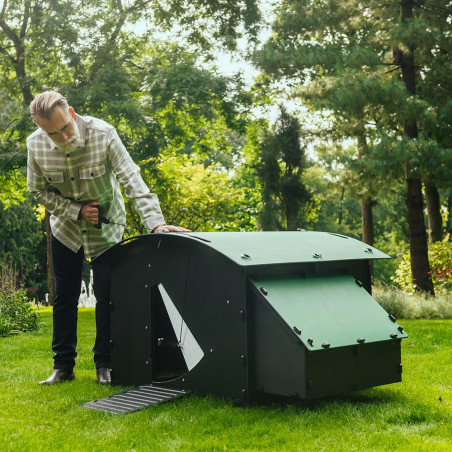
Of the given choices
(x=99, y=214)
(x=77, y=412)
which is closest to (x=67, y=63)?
(x=99, y=214)

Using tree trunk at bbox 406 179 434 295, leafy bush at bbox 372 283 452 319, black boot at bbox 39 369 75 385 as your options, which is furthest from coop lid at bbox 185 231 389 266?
tree trunk at bbox 406 179 434 295

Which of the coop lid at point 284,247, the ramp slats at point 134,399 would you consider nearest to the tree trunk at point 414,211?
the coop lid at point 284,247

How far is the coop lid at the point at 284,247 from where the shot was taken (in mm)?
4082

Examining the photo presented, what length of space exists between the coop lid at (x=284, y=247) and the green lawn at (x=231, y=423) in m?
0.84

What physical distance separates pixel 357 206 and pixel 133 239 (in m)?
38.5

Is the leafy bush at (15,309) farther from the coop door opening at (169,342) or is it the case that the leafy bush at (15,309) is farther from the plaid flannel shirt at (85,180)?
the coop door opening at (169,342)

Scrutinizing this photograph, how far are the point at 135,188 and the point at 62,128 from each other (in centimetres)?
61

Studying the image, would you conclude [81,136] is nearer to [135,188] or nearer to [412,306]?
[135,188]

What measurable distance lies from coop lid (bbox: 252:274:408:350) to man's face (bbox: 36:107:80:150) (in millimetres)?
1639

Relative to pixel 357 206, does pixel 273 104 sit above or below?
above

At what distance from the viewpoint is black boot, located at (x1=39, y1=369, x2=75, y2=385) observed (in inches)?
204

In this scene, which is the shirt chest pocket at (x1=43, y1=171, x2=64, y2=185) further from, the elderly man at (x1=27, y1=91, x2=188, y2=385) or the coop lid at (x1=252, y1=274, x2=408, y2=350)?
the coop lid at (x1=252, y1=274, x2=408, y2=350)

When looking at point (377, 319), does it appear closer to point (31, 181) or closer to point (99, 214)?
point (99, 214)

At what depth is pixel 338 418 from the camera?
154 inches
